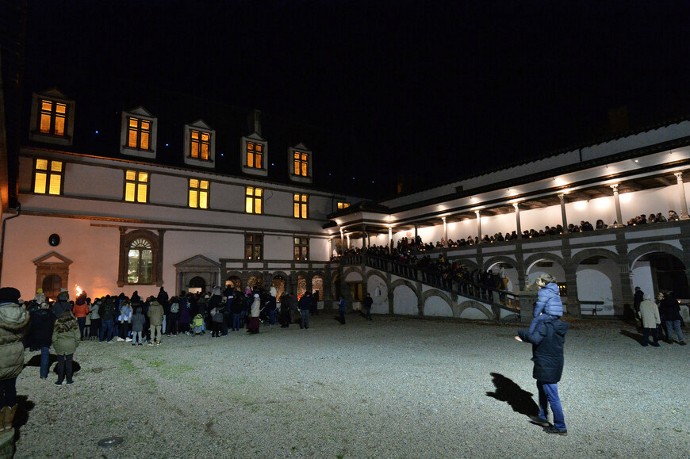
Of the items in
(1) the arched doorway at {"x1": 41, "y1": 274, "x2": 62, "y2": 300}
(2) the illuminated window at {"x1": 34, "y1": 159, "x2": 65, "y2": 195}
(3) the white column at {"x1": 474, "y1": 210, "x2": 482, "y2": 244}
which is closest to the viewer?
(1) the arched doorway at {"x1": 41, "y1": 274, "x2": 62, "y2": 300}

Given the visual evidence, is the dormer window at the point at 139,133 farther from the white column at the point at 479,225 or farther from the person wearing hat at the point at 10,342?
the white column at the point at 479,225

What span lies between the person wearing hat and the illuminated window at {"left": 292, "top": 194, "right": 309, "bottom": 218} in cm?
2531

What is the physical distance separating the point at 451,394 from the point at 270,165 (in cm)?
2527

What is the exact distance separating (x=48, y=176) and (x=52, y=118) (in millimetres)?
3352

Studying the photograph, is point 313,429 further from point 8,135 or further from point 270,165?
point 270,165

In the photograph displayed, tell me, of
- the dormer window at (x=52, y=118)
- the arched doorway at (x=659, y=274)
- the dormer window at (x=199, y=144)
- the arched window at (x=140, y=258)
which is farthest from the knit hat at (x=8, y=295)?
the arched doorway at (x=659, y=274)

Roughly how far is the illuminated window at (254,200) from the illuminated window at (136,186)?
6651 mm

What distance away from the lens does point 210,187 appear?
Result: 26.2 meters

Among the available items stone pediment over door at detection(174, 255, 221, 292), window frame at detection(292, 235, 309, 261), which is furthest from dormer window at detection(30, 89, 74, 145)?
window frame at detection(292, 235, 309, 261)

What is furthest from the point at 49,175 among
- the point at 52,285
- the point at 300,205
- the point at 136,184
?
the point at 300,205

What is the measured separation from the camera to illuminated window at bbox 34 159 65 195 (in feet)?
66.4

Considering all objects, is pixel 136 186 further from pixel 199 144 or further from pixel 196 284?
pixel 196 284

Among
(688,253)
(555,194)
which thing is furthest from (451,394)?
(555,194)

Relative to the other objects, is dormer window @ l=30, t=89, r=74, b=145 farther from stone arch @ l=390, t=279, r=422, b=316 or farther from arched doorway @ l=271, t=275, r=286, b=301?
stone arch @ l=390, t=279, r=422, b=316
